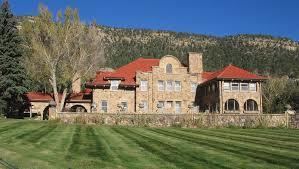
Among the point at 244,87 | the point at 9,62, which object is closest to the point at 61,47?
the point at 9,62

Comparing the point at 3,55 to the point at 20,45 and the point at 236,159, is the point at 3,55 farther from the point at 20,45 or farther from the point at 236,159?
the point at 236,159

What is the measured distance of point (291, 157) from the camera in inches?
492

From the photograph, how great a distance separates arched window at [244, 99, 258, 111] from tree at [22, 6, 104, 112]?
59.0 feet

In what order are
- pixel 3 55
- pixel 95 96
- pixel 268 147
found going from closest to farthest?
pixel 268 147 → pixel 3 55 → pixel 95 96

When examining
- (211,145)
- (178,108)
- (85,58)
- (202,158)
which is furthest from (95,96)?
(202,158)

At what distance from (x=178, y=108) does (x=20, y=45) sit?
18.0 m

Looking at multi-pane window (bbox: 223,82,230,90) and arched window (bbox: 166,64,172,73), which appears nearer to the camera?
multi-pane window (bbox: 223,82,230,90)

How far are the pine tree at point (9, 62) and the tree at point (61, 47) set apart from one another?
1275mm

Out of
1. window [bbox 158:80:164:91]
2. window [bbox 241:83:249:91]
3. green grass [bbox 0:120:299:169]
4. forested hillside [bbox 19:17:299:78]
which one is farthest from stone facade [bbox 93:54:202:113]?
forested hillside [bbox 19:17:299:78]

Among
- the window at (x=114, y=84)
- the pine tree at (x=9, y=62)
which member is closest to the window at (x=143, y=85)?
the window at (x=114, y=84)

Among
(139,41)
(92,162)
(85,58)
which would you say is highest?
(139,41)

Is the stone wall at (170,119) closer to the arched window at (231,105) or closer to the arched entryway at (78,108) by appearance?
the arched window at (231,105)

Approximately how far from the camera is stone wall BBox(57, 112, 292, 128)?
31.6m

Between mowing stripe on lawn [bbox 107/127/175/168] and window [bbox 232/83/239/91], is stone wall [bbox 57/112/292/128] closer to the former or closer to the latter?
window [bbox 232/83/239/91]
